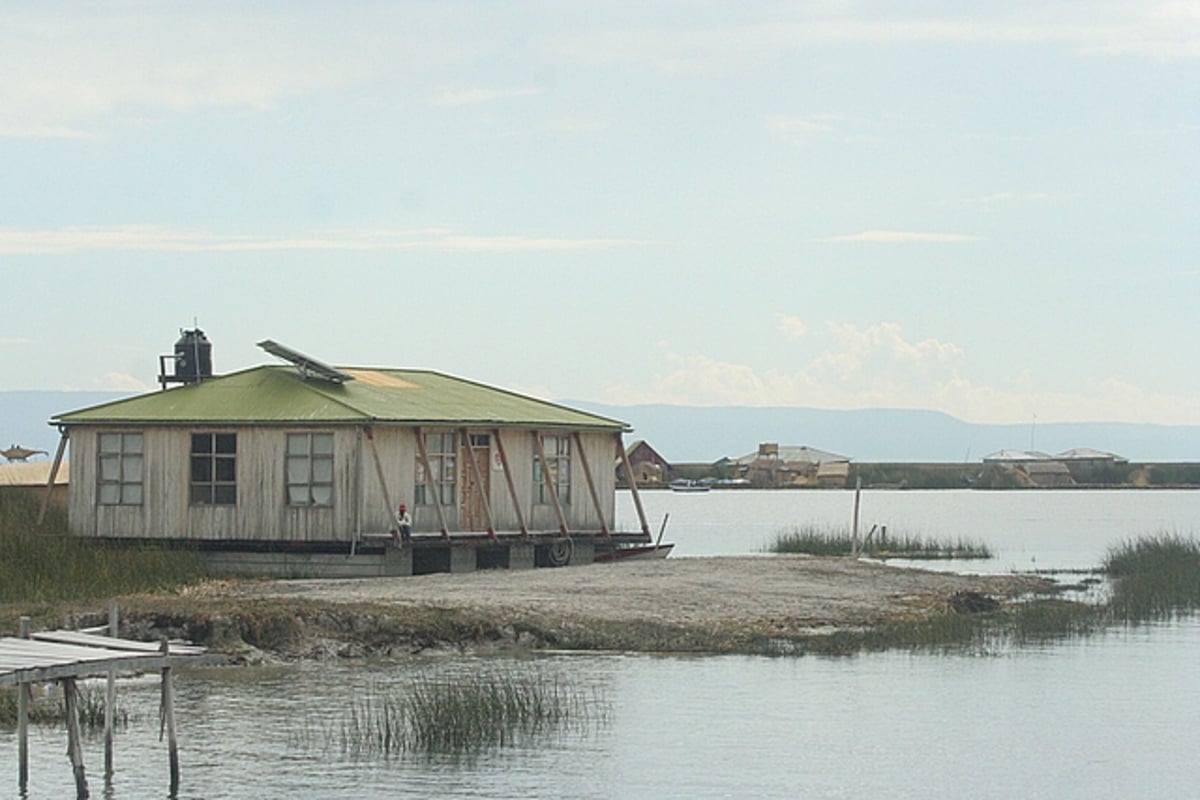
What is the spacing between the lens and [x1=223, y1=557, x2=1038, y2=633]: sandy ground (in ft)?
96.3

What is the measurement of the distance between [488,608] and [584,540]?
11753mm

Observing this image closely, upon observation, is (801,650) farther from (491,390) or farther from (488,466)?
(491,390)

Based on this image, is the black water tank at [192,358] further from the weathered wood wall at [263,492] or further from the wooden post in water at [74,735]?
the wooden post in water at [74,735]

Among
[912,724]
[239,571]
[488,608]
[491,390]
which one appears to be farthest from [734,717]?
[491,390]

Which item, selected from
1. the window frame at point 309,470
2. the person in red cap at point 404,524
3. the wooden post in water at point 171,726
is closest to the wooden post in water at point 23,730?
the wooden post in water at point 171,726

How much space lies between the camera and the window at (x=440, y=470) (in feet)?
118

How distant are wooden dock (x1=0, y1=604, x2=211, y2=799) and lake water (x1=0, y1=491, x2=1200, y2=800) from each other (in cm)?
46

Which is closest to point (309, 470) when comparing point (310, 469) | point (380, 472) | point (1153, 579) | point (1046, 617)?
point (310, 469)

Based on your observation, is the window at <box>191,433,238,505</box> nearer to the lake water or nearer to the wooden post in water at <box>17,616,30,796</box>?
the lake water

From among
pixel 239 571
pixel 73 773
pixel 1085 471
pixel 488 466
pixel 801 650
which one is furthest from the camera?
pixel 1085 471

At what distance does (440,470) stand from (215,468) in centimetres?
397

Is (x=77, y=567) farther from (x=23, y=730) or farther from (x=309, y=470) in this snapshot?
(x=23, y=730)

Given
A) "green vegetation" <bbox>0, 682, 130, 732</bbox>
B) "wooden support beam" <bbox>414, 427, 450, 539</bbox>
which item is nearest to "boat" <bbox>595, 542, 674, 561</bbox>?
"wooden support beam" <bbox>414, 427, 450, 539</bbox>

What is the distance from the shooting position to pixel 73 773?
17.7 m
